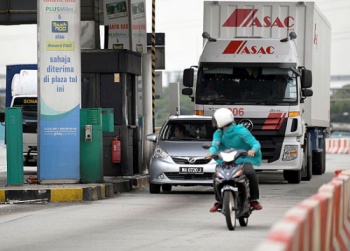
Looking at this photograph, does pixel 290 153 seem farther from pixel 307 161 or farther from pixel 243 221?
pixel 243 221

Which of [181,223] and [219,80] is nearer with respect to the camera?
[181,223]

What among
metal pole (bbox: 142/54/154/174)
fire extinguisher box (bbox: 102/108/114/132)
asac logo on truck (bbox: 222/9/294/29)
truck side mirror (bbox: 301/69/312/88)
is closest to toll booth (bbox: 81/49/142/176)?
fire extinguisher box (bbox: 102/108/114/132)

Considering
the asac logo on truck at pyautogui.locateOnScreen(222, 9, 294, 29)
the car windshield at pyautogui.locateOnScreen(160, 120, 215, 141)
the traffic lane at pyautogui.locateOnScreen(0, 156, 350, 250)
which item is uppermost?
the asac logo on truck at pyautogui.locateOnScreen(222, 9, 294, 29)

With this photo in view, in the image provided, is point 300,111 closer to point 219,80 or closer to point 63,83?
point 219,80

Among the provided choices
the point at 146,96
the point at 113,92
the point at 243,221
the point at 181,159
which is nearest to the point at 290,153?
the point at 146,96

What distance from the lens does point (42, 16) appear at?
21188mm

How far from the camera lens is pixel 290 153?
2606 centimetres

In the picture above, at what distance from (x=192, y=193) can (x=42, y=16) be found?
14.8 ft

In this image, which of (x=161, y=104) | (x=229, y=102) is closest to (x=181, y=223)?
(x=229, y=102)

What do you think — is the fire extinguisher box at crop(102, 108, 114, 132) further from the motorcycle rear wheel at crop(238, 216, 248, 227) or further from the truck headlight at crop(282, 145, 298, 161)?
the motorcycle rear wheel at crop(238, 216, 248, 227)

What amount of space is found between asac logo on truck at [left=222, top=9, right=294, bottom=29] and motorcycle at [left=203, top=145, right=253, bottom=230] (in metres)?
13.1

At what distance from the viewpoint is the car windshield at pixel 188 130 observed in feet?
74.7

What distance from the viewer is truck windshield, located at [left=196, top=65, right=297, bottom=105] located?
25719 mm

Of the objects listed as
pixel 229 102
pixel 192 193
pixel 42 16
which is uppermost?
pixel 42 16
